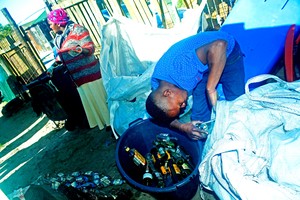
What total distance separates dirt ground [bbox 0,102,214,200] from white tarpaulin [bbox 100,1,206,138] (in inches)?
30.4

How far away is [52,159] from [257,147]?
12.7 ft

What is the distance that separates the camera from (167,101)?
191 cm

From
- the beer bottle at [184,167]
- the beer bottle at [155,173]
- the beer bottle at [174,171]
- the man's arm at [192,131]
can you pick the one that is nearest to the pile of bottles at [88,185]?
the beer bottle at [155,173]

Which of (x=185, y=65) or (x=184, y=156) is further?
(x=184, y=156)

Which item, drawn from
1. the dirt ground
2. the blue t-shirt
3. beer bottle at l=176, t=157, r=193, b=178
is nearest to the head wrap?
the dirt ground

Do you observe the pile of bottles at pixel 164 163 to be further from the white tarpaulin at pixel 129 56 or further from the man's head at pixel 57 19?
the man's head at pixel 57 19

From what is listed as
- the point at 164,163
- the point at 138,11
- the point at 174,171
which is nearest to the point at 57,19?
the point at 138,11

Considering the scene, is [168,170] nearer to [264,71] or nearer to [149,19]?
[264,71]

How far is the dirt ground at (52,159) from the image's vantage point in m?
2.86

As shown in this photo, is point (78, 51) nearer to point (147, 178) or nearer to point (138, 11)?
point (138, 11)

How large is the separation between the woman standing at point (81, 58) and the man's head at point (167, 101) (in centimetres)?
217

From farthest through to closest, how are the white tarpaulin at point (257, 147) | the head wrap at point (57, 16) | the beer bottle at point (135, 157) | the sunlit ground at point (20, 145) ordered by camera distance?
the sunlit ground at point (20, 145) < the head wrap at point (57, 16) < the beer bottle at point (135, 157) < the white tarpaulin at point (257, 147)

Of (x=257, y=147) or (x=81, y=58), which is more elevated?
(x=81, y=58)

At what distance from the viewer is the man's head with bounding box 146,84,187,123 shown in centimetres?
192
